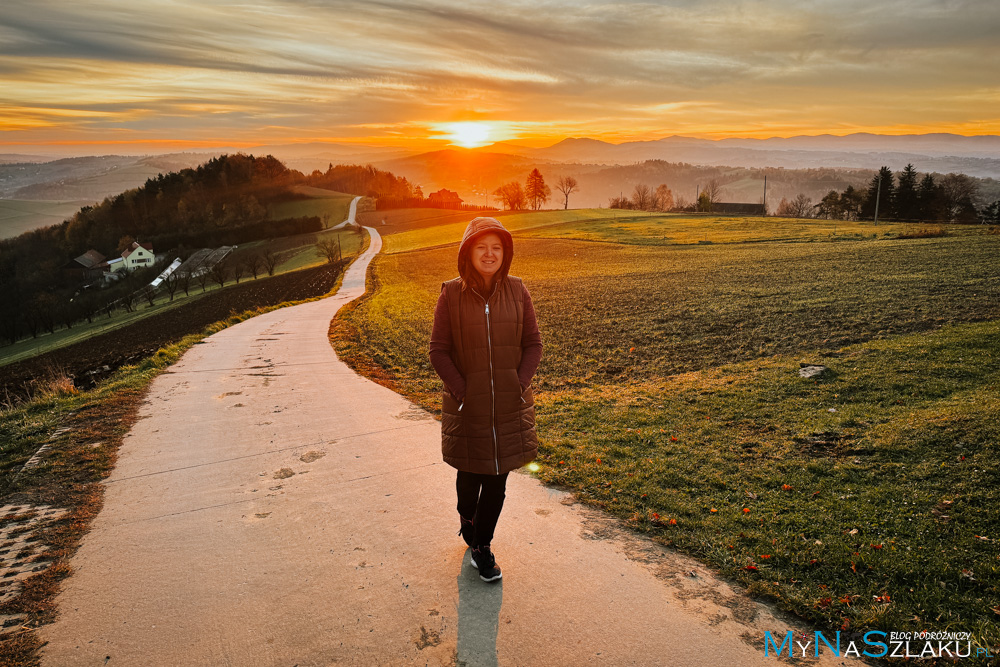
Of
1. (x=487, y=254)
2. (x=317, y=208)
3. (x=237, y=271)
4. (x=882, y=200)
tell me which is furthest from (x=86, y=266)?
(x=882, y=200)

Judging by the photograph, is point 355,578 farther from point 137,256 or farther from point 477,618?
point 137,256

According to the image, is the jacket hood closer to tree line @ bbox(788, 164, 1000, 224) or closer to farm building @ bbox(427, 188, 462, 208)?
tree line @ bbox(788, 164, 1000, 224)

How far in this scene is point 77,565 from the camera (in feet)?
15.1

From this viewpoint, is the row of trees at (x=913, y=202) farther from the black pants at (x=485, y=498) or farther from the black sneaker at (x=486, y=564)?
the black sneaker at (x=486, y=564)

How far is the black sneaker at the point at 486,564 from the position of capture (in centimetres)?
432

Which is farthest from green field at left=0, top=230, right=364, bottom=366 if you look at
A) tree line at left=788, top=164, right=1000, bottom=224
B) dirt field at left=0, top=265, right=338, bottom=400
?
tree line at left=788, top=164, right=1000, bottom=224

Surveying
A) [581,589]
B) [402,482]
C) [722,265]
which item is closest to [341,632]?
[581,589]

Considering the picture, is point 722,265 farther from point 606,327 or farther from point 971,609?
point 971,609

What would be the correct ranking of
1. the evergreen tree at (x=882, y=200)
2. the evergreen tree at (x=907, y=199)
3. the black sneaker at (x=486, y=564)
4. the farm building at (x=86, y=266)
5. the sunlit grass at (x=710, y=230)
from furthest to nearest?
the farm building at (x=86, y=266), the evergreen tree at (x=882, y=200), the evergreen tree at (x=907, y=199), the sunlit grass at (x=710, y=230), the black sneaker at (x=486, y=564)

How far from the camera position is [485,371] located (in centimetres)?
425

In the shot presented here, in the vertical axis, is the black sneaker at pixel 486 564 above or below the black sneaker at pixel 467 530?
below

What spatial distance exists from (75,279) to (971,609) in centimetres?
11656

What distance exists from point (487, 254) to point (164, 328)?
35735mm

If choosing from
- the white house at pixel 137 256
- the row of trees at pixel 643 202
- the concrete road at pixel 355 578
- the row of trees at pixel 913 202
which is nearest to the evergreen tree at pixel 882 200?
the row of trees at pixel 913 202
